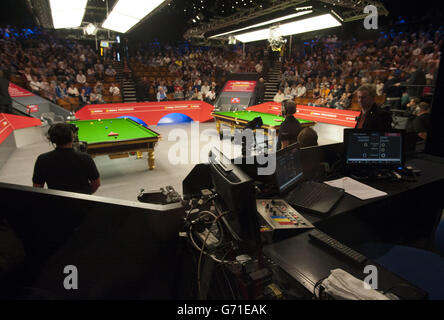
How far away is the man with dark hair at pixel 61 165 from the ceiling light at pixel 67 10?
552 centimetres

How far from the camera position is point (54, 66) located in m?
11.5

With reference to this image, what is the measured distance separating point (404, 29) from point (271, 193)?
1627 cm

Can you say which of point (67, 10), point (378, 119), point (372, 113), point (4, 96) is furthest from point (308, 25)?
point (4, 96)

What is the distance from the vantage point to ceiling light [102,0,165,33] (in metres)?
6.15

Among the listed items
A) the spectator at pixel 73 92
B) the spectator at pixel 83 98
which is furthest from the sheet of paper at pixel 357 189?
the spectator at pixel 73 92

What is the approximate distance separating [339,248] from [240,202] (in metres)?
0.72

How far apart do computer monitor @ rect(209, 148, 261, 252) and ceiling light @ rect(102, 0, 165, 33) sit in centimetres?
604

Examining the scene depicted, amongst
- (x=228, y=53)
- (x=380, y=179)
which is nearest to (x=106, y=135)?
(x=380, y=179)

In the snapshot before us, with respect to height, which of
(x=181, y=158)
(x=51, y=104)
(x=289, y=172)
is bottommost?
(x=181, y=158)

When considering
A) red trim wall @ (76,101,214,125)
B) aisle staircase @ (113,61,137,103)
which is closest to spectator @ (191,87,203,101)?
red trim wall @ (76,101,214,125)

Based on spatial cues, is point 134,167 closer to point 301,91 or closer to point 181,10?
point 301,91

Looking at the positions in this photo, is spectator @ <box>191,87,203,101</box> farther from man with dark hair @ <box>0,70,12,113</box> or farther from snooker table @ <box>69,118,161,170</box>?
man with dark hair @ <box>0,70,12,113</box>
